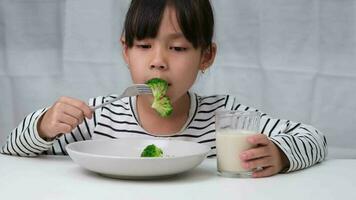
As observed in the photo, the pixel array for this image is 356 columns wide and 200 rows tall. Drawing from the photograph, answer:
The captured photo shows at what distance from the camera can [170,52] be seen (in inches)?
49.8

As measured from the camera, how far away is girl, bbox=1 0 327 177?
1.13 meters

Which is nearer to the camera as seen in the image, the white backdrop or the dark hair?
the dark hair

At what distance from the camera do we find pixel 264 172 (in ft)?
3.47

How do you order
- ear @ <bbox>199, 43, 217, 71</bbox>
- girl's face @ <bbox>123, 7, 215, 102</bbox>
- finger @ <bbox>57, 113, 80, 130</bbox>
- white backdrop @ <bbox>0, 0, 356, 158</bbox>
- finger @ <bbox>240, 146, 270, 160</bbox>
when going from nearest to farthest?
finger @ <bbox>240, 146, 270, 160</bbox>
finger @ <bbox>57, 113, 80, 130</bbox>
girl's face @ <bbox>123, 7, 215, 102</bbox>
ear @ <bbox>199, 43, 217, 71</bbox>
white backdrop @ <bbox>0, 0, 356, 158</bbox>

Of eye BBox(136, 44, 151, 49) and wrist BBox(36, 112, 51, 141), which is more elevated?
eye BBox(136, 44, 151, 49)

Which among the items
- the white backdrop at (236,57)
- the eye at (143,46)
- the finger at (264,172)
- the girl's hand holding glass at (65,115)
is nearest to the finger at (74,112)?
the girl's hand holding glass at (65,115)

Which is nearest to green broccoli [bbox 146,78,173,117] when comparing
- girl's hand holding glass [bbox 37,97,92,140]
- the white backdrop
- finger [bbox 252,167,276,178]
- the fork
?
the fork

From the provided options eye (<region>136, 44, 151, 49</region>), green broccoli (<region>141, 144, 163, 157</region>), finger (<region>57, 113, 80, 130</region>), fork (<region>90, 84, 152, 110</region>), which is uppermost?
eye (<region>136, 44, 151, 49</region>)

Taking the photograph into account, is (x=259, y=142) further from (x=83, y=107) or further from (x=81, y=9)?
(x=81, y=9)

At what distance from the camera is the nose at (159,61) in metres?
1.22

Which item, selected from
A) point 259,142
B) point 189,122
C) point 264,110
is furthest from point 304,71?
point 259,142

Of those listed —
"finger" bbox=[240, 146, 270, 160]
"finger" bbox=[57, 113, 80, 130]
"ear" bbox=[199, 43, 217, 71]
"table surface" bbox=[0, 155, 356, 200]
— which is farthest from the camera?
"ear" bbox=[199, 43, 217, 71]

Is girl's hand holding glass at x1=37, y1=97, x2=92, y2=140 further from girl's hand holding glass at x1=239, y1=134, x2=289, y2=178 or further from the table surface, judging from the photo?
girl's hand holding glass at x1=239, y1=134, x2=289, y2=178

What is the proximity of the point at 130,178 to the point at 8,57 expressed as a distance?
88 centimetres
